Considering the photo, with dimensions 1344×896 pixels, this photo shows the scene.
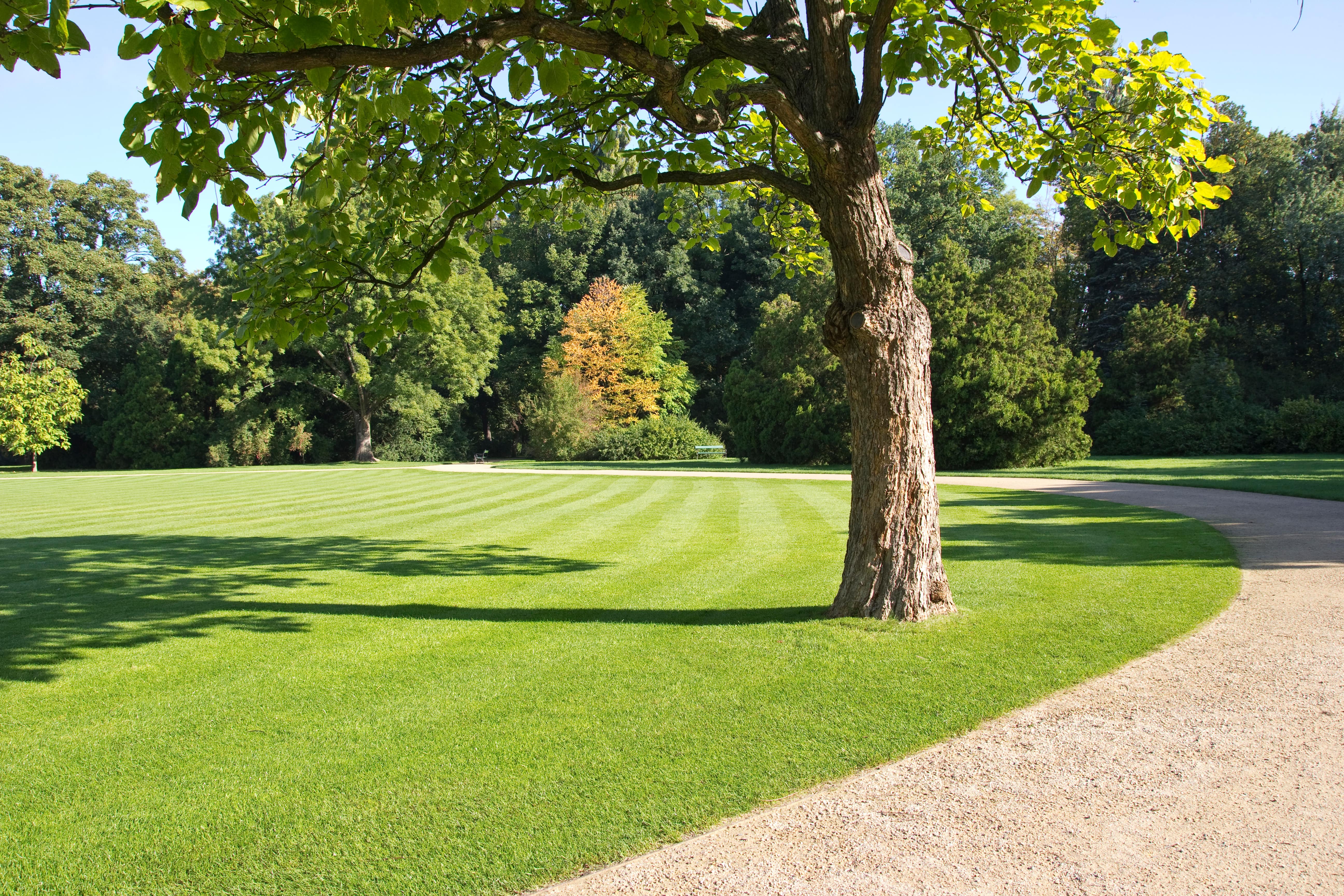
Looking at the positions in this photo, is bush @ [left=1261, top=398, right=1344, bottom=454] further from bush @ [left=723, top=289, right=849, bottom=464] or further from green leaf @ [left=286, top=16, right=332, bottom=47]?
green leaf @ [left=286, top=16, right=332, bottom=47]

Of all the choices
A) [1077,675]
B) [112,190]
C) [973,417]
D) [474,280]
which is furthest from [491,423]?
[1077,675]

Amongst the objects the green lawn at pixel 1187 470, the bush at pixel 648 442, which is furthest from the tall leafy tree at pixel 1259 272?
the bush at pixel 648 442

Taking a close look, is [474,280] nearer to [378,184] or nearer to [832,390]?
[832,390]

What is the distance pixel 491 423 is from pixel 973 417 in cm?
3206

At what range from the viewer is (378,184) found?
22.3ft

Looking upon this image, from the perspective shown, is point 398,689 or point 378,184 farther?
point 378,184

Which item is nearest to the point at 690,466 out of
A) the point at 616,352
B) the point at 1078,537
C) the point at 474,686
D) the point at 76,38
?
the point at 616,352

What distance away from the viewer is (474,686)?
188 inches

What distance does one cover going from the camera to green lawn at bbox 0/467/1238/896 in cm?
305

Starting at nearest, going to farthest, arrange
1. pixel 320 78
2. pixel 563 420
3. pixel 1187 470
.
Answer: pixel 320 78
pixel 1187 470
pixel 563 420

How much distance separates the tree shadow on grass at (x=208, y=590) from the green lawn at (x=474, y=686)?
0.15 ft

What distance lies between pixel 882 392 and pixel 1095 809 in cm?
311

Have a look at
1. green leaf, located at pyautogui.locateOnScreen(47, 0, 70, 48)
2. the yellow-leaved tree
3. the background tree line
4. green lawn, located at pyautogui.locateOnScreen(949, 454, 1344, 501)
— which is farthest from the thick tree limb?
the yellow-leaved tree

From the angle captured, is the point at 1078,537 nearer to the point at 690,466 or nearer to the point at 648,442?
the point at 690,466
